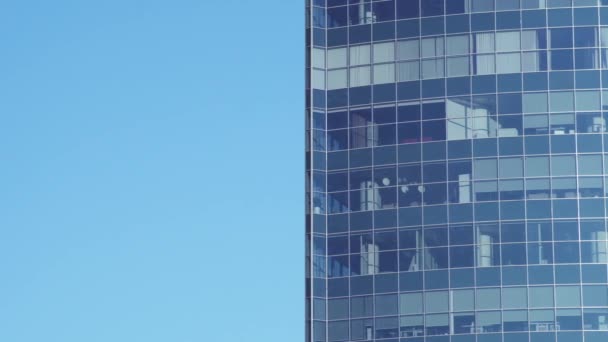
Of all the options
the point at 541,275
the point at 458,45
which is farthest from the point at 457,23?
the point at 541,275

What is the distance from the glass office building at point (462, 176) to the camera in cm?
14888

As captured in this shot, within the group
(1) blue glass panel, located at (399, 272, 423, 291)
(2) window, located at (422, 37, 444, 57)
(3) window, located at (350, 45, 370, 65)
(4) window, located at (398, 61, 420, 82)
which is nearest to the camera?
(1) blue glass panel, located at (399, 272, 423, 291)

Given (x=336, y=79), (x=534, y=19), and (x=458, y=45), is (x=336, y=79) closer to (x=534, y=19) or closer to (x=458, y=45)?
(x=458, y=45)

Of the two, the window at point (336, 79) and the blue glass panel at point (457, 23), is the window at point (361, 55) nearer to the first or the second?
the window at point (336, 79)

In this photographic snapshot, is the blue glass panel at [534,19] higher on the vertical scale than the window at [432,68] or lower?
higher

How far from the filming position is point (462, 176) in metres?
152

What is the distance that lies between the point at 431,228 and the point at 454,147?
6741 millimetres

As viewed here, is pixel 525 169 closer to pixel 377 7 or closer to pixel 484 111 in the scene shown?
pixel 484 111

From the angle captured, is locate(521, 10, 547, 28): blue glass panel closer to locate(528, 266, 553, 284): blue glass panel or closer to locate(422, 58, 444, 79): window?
locate(422, 58, 444, 79): window

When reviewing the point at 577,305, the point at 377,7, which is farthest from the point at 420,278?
the point at 377,7

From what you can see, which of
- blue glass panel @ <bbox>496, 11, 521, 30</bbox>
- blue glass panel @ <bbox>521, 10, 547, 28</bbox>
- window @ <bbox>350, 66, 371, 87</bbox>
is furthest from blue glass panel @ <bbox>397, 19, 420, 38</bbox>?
blue glass panel @ <bbox>521, 10, 547, 28</bbox>

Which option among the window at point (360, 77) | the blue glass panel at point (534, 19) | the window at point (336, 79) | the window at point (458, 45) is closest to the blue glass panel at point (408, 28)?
the window at point (458, 45)

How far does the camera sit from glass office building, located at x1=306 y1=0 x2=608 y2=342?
149 m

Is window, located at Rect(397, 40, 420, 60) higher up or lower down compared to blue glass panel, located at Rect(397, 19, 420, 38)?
lower down
